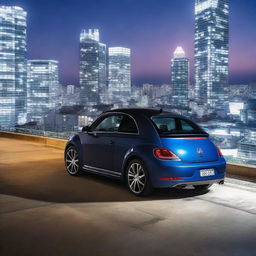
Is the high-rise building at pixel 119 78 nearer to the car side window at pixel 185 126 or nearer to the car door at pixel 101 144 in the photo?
the car door at pixel 101 144

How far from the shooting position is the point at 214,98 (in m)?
155

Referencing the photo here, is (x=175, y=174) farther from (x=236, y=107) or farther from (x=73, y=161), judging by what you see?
(x=236, y=107)

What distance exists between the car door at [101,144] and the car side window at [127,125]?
0.60 ft

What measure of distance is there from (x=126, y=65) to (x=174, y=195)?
191m

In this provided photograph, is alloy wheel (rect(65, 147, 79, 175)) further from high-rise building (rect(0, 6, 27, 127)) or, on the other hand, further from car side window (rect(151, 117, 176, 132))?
high-rise building (rect(0, 6, 27, 127))

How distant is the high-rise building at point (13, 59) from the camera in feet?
576

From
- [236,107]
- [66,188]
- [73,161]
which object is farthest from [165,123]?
[236,107]

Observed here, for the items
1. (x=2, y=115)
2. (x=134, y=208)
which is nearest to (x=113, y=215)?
(x=134, y=208)

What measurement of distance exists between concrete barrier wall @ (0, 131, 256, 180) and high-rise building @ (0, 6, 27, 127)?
510ft

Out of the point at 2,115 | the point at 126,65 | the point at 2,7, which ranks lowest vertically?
the point at 2,115

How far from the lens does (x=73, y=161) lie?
33.4 ft

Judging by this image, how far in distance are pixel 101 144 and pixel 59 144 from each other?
333 inches

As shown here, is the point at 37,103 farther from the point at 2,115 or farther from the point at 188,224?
the point at 188,224

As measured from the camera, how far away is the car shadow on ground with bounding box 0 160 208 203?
25.7 ft
